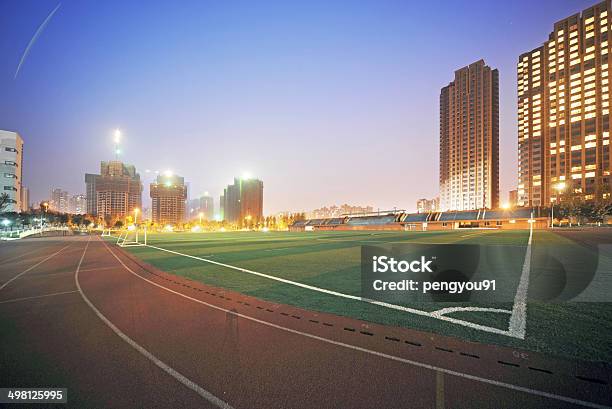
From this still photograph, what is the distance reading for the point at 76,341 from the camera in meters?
6.00

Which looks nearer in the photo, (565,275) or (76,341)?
(76,341)

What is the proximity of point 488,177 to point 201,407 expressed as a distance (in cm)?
22201

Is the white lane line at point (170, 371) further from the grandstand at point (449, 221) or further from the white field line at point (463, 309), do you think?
the grandstand at point (449, 221)

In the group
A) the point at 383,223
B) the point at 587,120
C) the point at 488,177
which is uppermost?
the point at 587,120

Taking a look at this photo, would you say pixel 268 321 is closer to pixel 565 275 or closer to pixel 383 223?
pixel 565 275

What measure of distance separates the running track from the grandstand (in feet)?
241

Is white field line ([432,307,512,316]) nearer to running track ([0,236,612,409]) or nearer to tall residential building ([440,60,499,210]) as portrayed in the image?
running track ([0,236,612,409])

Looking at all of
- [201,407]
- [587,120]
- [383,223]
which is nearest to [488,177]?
[587,120]

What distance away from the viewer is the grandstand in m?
72.6

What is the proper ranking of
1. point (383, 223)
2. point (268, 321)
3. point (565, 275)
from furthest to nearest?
point (383, 223), point (565, 275), point (268, 321)

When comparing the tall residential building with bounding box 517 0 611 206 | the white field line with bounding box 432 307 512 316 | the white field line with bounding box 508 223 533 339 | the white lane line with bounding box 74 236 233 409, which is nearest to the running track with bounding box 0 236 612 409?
the white lane line with bounding box 74 236 233 409

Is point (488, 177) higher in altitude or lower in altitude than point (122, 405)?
higher

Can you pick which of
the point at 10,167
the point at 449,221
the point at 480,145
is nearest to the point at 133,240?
the point at 449,221

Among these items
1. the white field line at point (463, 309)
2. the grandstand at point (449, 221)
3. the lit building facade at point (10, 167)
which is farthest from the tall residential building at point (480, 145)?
the lit building facade at point (10, 167)
